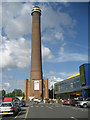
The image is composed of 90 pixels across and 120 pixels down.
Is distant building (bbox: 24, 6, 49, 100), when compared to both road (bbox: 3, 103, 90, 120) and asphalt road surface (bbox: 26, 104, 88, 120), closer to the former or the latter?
asphalt road surface (bbox: 26, 104, 88, 120)

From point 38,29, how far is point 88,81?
4257cm

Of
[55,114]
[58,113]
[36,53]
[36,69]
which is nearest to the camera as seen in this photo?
[55,114]

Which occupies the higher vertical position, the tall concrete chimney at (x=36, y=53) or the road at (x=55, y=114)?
the tall concrete chimney at (x=36, y=53)

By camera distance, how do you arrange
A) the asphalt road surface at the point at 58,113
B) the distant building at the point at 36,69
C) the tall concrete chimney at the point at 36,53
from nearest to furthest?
the asphalt road surface at the point at 58,113
the tall concrete chimney at the point at 36,53
the distant building at the point at 36,69

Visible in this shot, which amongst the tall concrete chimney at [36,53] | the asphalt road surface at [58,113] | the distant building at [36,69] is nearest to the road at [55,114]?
the asphalt road surface at [58,113]

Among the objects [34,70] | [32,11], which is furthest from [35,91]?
[32,11]

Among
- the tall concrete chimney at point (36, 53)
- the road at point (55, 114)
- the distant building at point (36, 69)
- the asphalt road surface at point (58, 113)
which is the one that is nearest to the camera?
the road at point (55, 114)

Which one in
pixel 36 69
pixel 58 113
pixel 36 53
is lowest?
pixel 58 113

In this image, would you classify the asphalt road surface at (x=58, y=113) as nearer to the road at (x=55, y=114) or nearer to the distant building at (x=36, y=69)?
the road at (x=55, y=114)

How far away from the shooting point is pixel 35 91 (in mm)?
83500

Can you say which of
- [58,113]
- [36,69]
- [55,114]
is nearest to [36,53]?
[36,69]

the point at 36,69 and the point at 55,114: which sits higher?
the point at 36,69

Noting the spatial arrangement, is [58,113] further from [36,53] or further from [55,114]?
[36,53]

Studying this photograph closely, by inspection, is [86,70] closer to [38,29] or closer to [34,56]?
[34,56]
